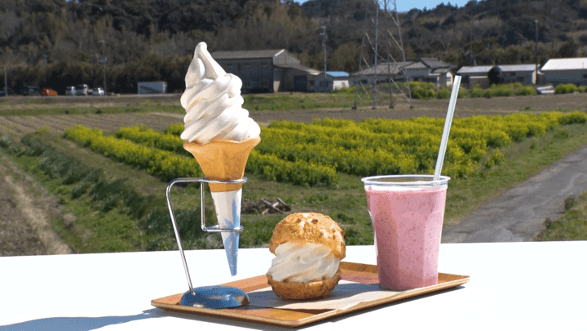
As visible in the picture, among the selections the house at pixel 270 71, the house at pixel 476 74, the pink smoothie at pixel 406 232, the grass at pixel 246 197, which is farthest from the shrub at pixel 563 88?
the pink smoothie at pixel 406 232

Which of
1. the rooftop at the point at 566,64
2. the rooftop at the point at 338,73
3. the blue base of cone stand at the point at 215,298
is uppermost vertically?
the rooftop at the point at 566,64

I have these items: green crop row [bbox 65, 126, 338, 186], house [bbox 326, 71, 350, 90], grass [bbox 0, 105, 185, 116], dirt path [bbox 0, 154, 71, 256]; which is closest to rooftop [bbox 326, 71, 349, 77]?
house [bbox 326, 71, 350, 90]

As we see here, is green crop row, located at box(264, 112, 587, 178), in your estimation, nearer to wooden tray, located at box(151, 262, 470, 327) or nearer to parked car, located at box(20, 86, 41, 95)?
parked car, located at box(20, 86, 41, 95)

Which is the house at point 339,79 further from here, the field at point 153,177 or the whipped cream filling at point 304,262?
the whipped cream filling at point 304,262

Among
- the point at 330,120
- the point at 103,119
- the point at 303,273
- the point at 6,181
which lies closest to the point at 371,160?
the point at 330,120

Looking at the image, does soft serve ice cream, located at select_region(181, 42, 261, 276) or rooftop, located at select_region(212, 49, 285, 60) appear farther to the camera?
rooftop, located at select_region(212, 49, 285, 60)

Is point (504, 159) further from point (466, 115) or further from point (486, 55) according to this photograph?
point (486, 55)
